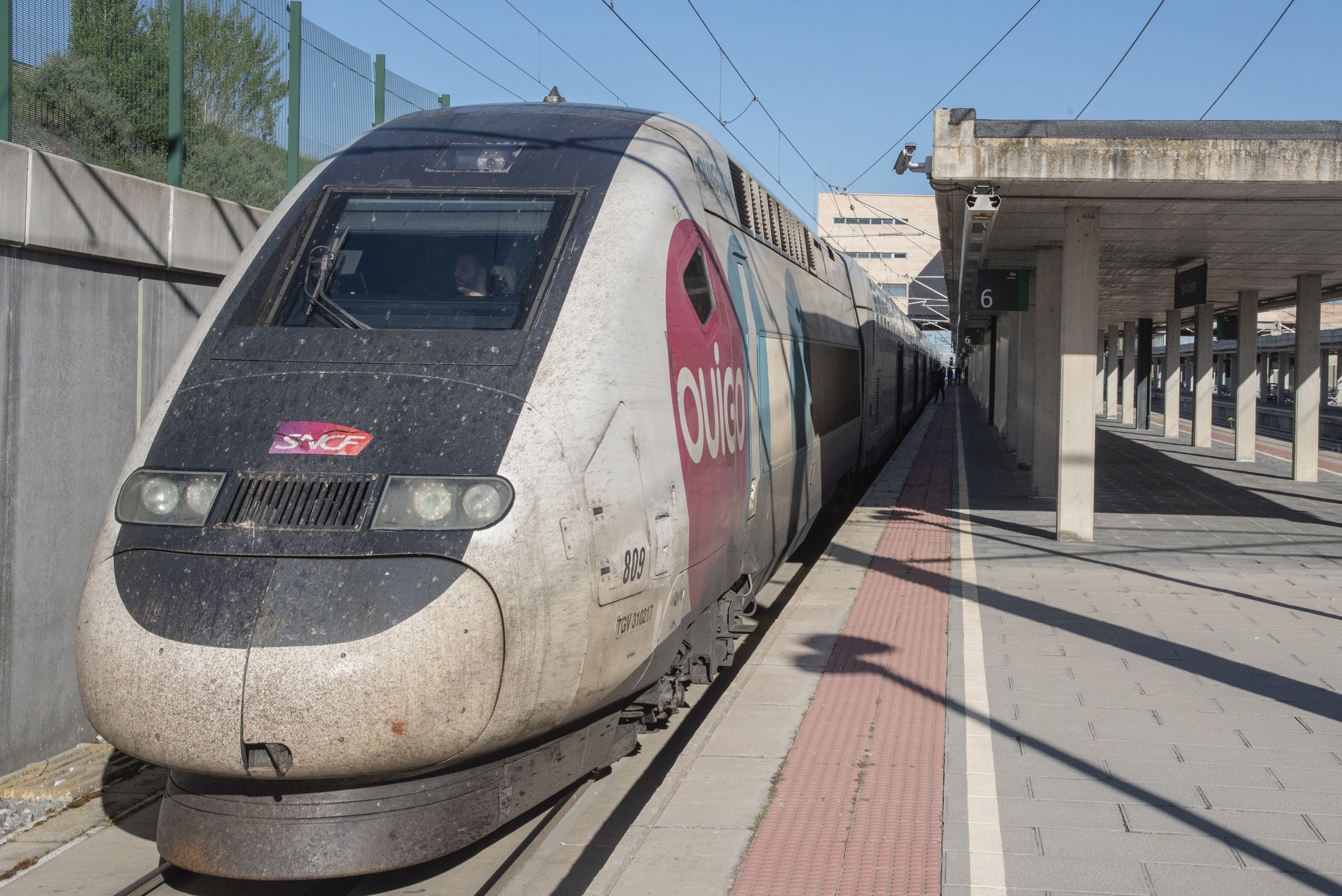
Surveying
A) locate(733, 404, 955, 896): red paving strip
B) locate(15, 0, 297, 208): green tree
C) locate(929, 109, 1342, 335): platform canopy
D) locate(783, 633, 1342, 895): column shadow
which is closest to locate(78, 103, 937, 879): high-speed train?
locate(733, 404, 955, 896): red paving strip

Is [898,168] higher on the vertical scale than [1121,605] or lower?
higher

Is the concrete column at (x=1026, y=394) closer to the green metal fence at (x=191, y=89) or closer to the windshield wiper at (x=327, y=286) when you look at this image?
the green metal fence at (x=191, y=89)

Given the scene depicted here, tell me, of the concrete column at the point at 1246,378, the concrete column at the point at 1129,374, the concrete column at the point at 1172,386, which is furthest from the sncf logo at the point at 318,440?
the concrete column at the point at 1129,374

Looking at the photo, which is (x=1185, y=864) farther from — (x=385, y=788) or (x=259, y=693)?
(x=259, y=693)

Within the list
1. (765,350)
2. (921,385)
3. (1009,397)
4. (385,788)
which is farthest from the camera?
(921,385)

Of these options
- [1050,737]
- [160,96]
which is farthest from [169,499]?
[160,96]

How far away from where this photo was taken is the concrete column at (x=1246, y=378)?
23.0 metres

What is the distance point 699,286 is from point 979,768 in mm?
2589

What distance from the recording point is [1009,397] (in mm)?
27188

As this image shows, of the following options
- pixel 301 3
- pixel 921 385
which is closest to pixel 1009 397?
pixel 921 385

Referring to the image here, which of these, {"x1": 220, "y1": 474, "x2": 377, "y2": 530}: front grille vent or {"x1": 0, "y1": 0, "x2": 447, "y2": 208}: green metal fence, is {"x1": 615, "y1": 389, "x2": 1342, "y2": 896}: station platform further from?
{"x1": 0, "y1": 0, "x2": 447, "y2": 208}: green metal fence

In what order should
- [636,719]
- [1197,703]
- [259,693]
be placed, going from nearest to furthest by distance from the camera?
1. [259,693]
2. [636,719]
3. [1197,703]

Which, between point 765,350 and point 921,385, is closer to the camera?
point 765,350

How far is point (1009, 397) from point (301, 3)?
2036cm
